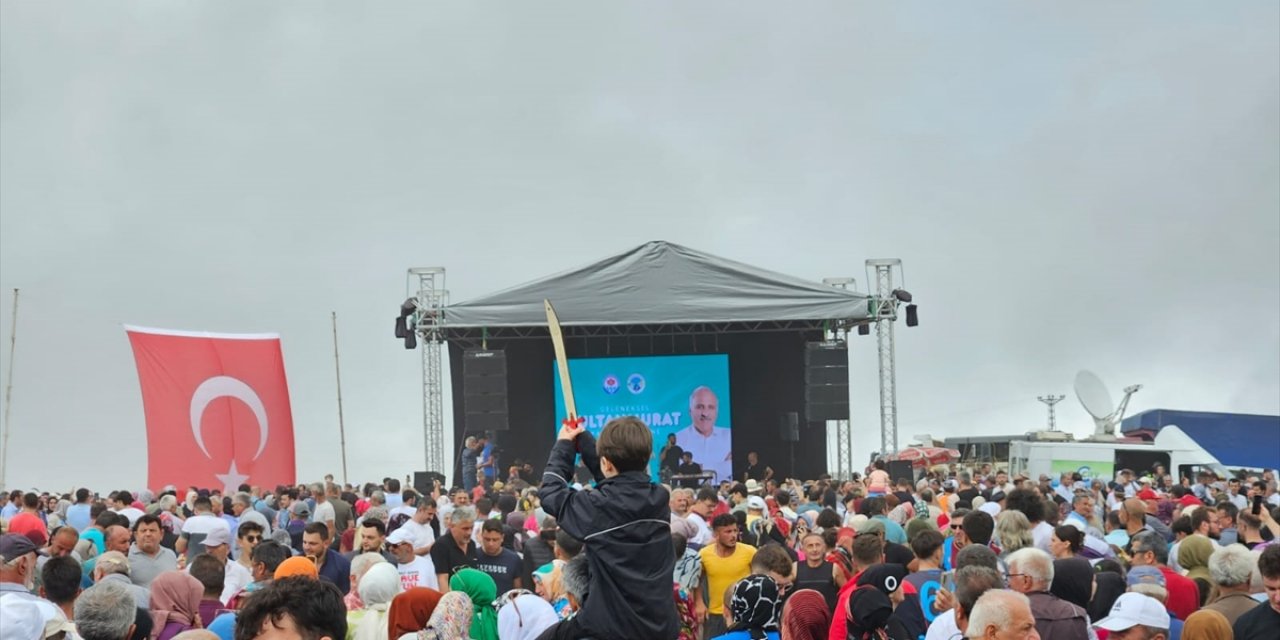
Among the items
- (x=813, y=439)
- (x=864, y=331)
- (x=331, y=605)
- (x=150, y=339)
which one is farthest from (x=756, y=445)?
(x=331, y=605)

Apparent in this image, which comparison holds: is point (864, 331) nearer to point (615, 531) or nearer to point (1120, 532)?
point (1120, 532)

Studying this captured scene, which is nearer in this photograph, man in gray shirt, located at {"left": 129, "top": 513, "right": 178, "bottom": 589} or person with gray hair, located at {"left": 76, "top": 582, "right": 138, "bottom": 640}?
person with gray hair, located at {"left": 76, "top": 582, "right": 138, "bottom": 640}

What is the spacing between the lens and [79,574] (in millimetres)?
5312

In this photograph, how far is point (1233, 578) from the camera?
581cm

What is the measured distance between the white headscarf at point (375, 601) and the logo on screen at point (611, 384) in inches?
705

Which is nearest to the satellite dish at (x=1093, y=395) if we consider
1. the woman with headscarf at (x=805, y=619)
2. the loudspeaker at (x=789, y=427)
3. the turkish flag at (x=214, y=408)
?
the loudspeaker at (x=789, y=427)

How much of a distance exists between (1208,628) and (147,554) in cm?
596

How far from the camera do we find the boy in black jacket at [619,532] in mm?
4105

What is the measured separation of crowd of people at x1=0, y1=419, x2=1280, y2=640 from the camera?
4117 mm

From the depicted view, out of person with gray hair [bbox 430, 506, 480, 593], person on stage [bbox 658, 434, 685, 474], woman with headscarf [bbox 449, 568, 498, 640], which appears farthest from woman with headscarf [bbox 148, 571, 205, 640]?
person on stage [bbox 658, 434, 685, 474]

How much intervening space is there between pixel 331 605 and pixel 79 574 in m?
3.02

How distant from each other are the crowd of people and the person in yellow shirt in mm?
13

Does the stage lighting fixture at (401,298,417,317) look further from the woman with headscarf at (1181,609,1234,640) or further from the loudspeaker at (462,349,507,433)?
the woman with headscarf at (1181,609,1234,640)

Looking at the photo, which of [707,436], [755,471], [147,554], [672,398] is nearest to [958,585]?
[147,554]
